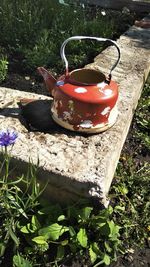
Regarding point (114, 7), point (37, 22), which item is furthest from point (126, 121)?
point (114, 7)

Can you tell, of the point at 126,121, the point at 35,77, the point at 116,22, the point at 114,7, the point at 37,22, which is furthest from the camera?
the point at 114,7

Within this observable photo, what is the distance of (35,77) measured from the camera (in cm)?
389

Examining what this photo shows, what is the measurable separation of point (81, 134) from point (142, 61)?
4.79 ft

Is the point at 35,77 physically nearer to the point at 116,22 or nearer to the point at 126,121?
the point at 126,121

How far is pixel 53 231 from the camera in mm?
2395

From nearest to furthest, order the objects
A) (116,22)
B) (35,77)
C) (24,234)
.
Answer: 1. (24,234)
2. (35,77)
3. (116,22)

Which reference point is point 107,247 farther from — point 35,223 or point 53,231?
point 35,223

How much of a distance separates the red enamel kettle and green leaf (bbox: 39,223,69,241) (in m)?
0.62

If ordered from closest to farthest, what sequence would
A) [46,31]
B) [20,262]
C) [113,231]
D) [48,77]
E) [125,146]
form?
[20,262]
[113,231]
[48,77]
[125,146]
[46,31]

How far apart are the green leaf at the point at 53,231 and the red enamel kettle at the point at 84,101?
62 centimetres

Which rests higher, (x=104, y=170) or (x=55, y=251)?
(x=104, y=170)

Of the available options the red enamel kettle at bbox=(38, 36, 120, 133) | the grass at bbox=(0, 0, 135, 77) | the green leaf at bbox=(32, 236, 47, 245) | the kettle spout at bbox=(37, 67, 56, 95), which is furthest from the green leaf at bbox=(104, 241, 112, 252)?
the grass at bbox=(0, 0, 135, 77)

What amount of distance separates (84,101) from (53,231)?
2.50 feet

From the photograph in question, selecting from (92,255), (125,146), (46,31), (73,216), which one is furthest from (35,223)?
(46,31)
